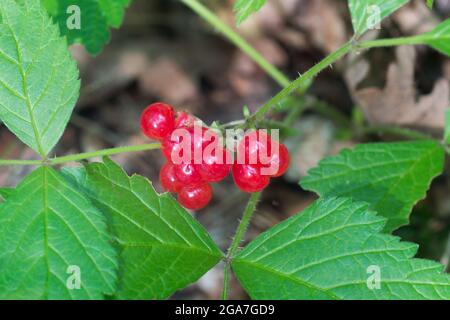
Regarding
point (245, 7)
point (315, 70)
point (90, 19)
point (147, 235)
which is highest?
point (90, 19)

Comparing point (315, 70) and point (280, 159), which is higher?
point (315, 70)

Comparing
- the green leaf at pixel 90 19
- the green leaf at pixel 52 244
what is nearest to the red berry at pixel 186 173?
the green leaf at pixel 52 244

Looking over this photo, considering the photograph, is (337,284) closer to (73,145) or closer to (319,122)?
(319,122)

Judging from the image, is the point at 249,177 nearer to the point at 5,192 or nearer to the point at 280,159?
the point at 280,159

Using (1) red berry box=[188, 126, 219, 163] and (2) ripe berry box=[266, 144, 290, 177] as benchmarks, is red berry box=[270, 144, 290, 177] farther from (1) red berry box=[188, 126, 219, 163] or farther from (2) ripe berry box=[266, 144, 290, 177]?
(1) red berry box=[188, 126, 219, 163]

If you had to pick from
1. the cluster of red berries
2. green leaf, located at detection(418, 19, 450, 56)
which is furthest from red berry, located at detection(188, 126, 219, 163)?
green leaf, located at detection(418, 19, 450, 56)

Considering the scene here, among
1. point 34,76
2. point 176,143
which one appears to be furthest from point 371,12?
point 34,76

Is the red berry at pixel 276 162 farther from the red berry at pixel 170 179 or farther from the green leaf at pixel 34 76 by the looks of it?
the green leaf at pixel 34 76

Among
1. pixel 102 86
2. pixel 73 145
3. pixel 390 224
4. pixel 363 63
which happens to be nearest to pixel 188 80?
pixel 102 86
